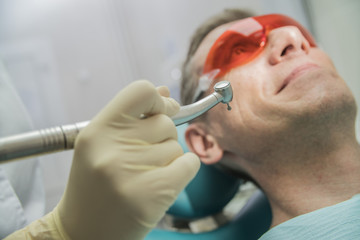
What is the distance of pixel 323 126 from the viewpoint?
0.87 meters

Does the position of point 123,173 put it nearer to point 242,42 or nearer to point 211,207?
point 242,42

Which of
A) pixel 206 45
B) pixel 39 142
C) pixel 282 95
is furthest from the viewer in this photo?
pixel 206 45

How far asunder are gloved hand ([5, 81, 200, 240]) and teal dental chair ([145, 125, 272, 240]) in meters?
0.65

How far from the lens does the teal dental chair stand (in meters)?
1.16

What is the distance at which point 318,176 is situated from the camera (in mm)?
904

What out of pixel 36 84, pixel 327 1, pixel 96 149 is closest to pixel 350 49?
pixel 327 1

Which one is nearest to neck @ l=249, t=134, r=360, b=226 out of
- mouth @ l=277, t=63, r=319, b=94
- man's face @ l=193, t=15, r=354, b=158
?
man's face @ l=193, t=15, r=354, b=158

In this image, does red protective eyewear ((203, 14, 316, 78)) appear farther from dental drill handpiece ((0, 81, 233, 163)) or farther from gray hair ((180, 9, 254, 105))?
dental drill handpiece ((0, 81, 233, 163))

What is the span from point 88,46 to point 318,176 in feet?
6.37

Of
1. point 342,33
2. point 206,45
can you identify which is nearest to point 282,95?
point 206,45

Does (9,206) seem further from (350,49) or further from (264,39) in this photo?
(350,49)

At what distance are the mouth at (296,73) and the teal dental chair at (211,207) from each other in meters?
0.51

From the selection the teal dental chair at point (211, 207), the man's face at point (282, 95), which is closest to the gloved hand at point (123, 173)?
the man's face at point (282, 95)

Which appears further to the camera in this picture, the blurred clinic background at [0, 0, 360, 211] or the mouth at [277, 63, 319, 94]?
the blurred clinic background at [0, 0, 360, 211]
